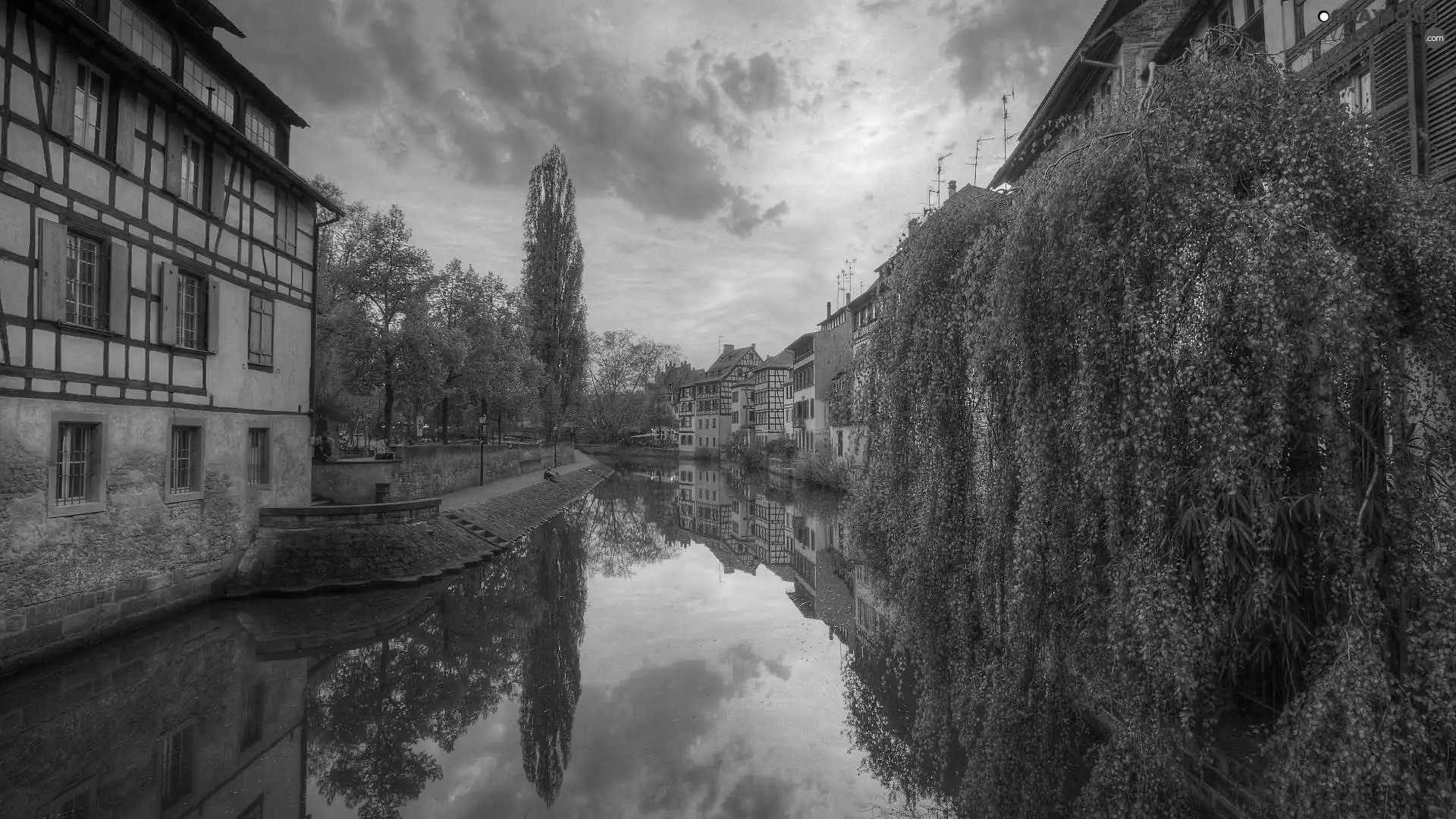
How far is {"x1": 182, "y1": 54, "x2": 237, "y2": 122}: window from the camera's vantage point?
1296 cm

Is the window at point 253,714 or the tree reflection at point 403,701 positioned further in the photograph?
the window at point 253,714

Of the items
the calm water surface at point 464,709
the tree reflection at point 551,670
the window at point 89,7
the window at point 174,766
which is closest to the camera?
the window at point 174,766

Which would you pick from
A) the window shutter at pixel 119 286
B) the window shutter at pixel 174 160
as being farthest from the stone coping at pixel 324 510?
the window shutter at pixel 174 160

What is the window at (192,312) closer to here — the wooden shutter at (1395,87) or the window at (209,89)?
the window at (209,89)

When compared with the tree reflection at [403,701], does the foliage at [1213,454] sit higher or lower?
higher

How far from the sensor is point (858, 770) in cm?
749

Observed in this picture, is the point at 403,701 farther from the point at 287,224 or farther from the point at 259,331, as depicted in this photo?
the point at 287,224

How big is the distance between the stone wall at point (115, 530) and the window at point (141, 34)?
228 inches

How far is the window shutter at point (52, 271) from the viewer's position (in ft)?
31.8

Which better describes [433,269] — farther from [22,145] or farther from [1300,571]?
[1300,571]

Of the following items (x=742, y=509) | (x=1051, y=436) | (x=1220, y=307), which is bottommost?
(x=742, y=509)

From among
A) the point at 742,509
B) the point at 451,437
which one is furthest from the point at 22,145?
the point at 451,437

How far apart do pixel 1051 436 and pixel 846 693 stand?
20.1 feet

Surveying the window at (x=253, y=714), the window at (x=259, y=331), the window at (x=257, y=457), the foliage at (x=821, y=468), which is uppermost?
the window at (x=259, y=331)
